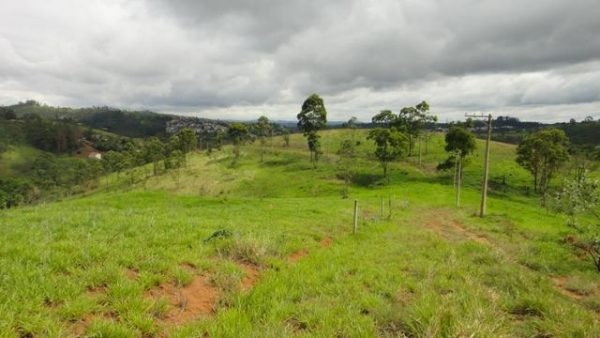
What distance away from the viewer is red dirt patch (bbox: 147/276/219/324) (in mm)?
6566

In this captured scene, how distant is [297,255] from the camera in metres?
12.0

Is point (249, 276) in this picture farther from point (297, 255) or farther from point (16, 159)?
point (16, 159)

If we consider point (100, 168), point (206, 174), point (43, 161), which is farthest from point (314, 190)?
point (43, 161)

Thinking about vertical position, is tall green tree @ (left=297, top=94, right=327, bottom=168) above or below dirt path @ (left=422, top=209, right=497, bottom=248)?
above

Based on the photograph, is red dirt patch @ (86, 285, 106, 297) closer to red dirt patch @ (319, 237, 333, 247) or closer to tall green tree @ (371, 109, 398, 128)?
red dirt patch @ (319, 237, 333, 247)

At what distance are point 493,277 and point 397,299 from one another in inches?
179

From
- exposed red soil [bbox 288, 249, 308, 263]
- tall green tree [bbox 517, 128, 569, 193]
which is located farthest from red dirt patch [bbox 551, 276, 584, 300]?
tall green tree [bbox 517, 128, 569, 193]

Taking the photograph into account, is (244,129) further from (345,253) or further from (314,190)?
(345,253)

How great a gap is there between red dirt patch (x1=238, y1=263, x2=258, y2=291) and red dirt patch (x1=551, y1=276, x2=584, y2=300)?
895 centimetres

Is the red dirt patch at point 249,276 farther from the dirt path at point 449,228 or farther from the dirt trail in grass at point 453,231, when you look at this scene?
the dirt path at point 449,228

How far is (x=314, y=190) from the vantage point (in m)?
63.5

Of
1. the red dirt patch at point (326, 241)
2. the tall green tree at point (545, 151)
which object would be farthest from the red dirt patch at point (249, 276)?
the tall green tree at point (545, 151)

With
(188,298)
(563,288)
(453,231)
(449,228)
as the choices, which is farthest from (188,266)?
(449,228)

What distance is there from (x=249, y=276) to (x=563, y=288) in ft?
33.0
